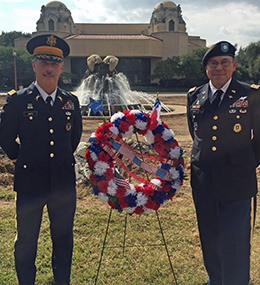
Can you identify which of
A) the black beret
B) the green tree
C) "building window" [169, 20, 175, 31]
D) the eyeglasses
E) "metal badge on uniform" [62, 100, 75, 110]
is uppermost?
"building window" [169, 20, 175, 31]

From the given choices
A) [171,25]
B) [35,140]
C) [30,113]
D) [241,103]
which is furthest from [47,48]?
[171,25]

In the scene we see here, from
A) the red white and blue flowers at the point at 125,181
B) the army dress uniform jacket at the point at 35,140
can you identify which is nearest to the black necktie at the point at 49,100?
the army dress uniform jacket at the point at 35,140

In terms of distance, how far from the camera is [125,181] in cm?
302

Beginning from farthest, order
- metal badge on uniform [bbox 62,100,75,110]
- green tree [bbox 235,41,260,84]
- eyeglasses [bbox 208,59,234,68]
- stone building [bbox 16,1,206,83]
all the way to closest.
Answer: stone building [bbox 16,1,206,83], green tree [bbox 235,41,260,84], metal badge on uniform [bbox 62,100,75,110], eyeglasses [bbox 208,59,234,68]

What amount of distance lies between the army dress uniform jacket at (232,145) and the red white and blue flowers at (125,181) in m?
0.55

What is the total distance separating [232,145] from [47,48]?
5.77ft

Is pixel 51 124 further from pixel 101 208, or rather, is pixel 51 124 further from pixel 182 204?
pixel 182 204

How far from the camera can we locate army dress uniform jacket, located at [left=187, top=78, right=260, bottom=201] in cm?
236

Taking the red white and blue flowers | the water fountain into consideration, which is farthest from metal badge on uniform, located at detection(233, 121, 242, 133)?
the water fountain

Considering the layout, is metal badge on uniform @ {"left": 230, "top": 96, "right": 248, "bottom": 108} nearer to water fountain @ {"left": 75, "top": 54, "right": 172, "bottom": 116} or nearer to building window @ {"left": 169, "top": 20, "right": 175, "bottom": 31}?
water fountain @ {"left": 75, "top": 54, "right": 172, "bottom": 116}

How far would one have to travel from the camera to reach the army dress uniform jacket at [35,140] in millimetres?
2436

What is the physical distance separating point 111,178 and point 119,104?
37.4ft

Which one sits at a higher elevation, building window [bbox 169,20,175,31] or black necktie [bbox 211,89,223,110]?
building window [bbox 169,20,175,31]

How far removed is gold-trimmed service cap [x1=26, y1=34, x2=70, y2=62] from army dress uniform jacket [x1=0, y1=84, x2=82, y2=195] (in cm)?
29
